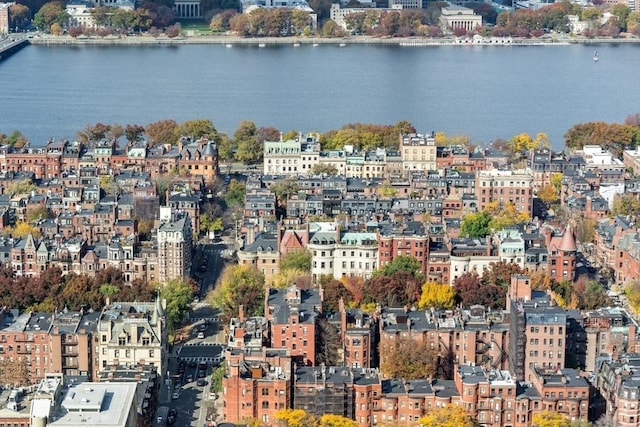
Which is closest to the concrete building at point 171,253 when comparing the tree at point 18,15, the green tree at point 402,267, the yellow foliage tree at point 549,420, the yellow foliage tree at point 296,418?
the green tree at point 402,267

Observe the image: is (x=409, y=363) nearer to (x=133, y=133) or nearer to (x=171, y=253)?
(x=171, y=253)

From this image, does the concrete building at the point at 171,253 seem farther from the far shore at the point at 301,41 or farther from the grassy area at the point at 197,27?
the grassy area at the point at 197,27

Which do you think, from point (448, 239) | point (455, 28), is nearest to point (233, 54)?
point (455, 28)

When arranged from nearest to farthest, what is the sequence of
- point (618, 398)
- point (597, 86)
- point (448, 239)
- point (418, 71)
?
point (618, 398) < point (448, 239) < point (597, 86) < point (418, 71)

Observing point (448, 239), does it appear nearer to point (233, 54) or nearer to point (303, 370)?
point (303, 370)

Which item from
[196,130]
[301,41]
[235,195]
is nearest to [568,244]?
[235,195]

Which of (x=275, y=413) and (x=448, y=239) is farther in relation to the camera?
(x=448, y=239)
